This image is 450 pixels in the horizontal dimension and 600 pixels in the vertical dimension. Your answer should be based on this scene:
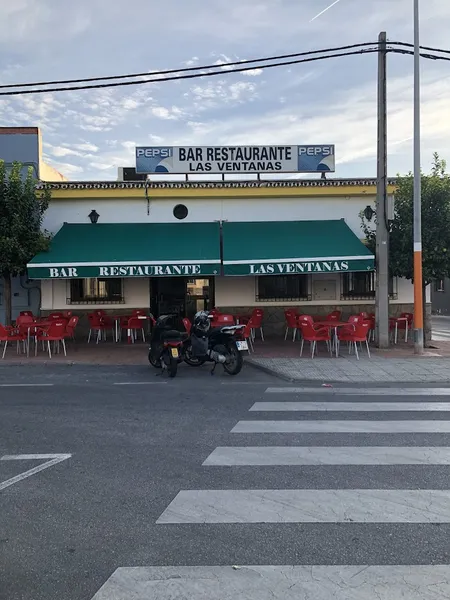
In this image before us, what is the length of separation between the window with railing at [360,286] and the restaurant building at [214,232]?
0.11 feet

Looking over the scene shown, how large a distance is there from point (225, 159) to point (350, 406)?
10846 millimetres

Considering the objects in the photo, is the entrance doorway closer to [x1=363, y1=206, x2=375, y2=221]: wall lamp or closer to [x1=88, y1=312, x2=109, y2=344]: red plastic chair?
[x1=88, y1=312, x2=109, y2=344]: red plastic chair

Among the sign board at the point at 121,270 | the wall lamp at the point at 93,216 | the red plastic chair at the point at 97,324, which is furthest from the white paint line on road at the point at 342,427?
the wall lamp at the point at 93,216

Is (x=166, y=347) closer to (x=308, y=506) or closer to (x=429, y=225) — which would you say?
(x=308, y=506)

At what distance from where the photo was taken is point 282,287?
53.0 ft

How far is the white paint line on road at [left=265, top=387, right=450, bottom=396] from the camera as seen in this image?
807 cm

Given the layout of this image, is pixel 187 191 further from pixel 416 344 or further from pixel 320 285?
pixel 416 344

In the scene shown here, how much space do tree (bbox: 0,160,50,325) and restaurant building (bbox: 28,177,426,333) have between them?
941 mm

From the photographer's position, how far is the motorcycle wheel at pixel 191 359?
10281mm

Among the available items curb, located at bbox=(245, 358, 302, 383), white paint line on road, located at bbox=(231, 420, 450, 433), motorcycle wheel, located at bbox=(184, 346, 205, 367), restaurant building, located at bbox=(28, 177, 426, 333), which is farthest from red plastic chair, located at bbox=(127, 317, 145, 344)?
white paint line on road, located at bbox=(231, 420, 450, 433)

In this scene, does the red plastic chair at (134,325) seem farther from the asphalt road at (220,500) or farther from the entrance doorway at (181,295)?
the asphalt road at (220,500)

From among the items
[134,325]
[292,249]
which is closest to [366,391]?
[292,249]

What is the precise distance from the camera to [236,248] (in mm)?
14117

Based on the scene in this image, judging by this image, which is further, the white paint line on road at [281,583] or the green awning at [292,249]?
the green awning at [292,249]
